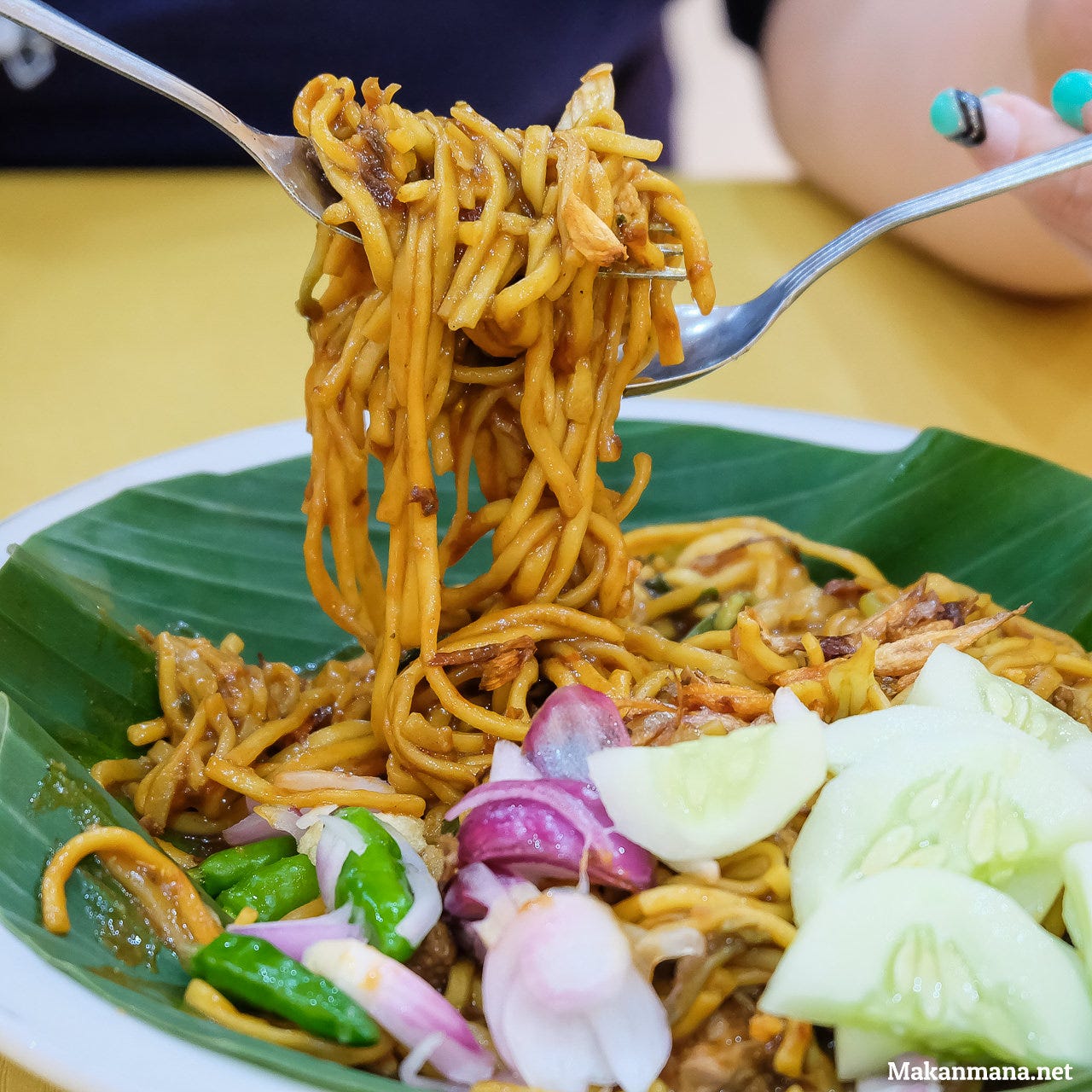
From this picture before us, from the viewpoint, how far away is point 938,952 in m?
1.37

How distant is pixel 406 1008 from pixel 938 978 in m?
0.68

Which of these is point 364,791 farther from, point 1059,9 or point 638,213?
point 1059,9

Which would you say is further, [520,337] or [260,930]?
[520,337]

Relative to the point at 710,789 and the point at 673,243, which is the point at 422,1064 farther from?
the point at 673,243

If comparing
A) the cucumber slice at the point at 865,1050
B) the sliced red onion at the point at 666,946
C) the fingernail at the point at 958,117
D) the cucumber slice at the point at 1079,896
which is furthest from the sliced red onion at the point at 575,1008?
the fingernail at the point at 958,117

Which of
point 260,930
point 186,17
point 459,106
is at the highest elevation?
point 186,17

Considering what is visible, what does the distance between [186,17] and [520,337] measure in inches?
114

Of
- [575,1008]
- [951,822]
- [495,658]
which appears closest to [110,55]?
[495,658]

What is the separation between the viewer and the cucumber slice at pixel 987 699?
1.75 m

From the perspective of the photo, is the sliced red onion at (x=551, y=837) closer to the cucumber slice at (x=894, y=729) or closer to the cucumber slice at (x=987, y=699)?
the cucumber slice at (x=894, y=729)

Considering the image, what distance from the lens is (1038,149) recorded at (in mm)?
2598

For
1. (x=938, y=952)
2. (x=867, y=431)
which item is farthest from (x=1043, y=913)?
(x=867, y=431)

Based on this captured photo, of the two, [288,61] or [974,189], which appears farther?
[288,61]

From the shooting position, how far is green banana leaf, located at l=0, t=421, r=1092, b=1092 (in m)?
1.73
